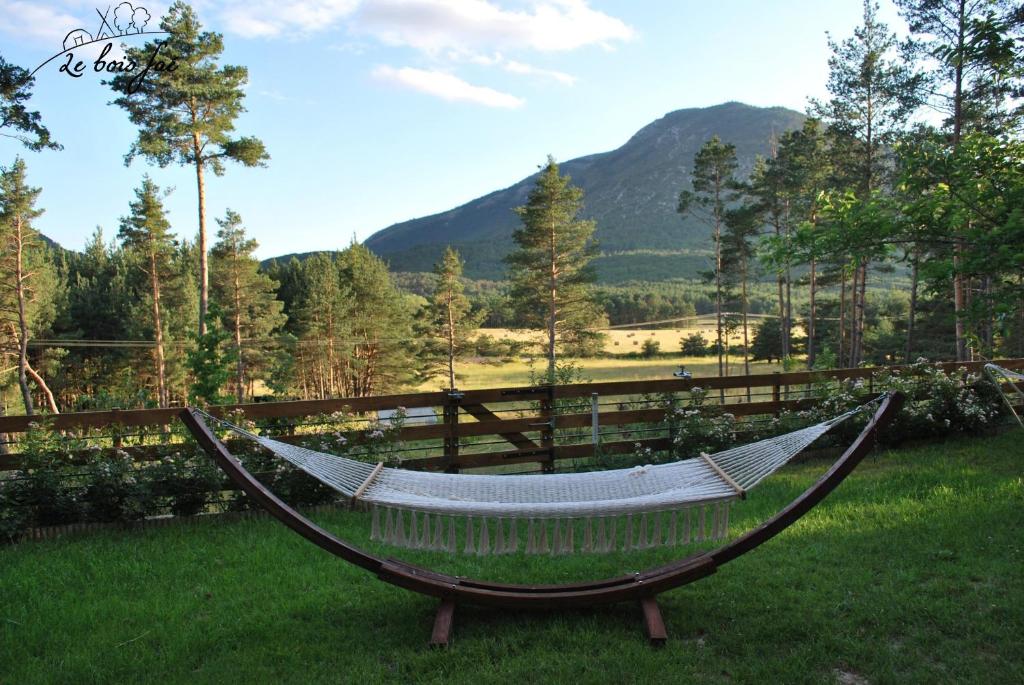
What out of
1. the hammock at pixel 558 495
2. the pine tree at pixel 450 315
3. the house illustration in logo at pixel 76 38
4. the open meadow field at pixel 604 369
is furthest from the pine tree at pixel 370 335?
the hammock at pixel 558 495

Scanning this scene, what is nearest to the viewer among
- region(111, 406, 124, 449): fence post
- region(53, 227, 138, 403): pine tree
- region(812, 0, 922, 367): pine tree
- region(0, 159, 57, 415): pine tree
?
region(111, 406, 124, 449): fence post

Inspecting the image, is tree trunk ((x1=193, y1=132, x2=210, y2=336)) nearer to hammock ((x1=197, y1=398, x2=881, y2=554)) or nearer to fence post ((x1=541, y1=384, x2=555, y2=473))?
fence post ((x1=541, y1=384, x2=555, y2=473))

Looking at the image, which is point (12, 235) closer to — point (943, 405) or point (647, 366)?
point (943, 405)

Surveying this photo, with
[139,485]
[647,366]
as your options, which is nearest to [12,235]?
[139,485]

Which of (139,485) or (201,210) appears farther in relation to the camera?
(201,210)

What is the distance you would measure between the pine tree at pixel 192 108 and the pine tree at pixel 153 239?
10524 mm

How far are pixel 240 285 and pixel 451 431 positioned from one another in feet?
73.7

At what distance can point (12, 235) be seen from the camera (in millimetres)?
20078

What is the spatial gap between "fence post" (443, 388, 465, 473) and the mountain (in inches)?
2379

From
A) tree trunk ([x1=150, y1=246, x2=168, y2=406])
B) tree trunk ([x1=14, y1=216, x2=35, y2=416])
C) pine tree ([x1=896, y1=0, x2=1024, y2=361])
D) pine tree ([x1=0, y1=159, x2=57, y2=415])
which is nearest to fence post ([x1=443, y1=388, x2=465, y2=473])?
pine tree ([x1=896, y1=0, x2=1024, y2=361])

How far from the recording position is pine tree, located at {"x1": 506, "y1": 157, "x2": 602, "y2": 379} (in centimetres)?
2530

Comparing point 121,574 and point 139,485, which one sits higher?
point 139,485

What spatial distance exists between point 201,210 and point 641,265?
222 feet

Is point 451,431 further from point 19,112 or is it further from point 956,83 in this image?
point 956,83
